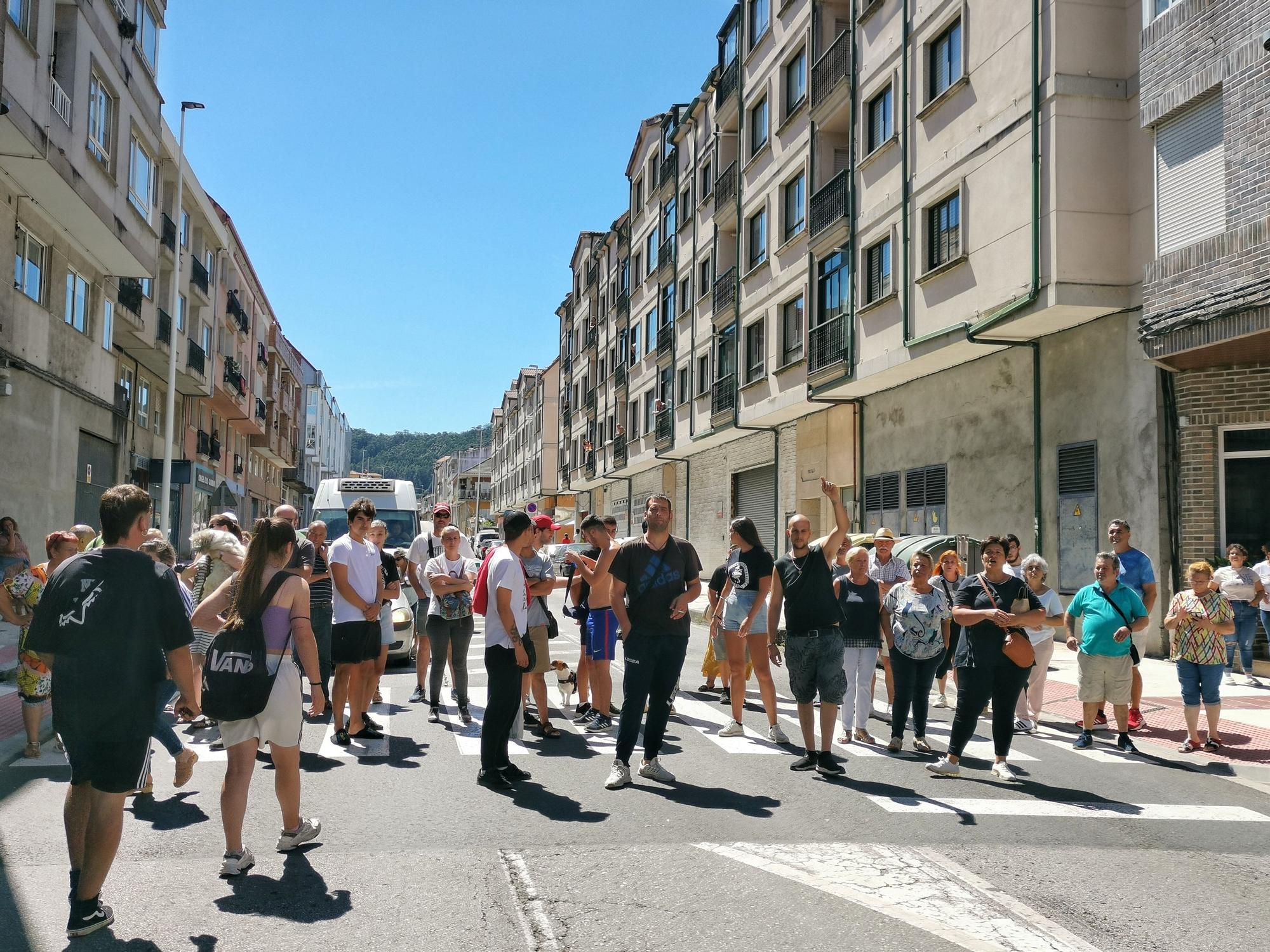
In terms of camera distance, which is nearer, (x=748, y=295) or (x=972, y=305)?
(x=972, y=305)

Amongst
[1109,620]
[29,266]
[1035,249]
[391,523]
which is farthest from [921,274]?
[29,266]

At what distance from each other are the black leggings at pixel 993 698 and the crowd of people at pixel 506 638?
0.02 metres

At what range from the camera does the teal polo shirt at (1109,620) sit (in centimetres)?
872

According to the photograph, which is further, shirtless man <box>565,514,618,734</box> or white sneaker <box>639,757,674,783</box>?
shirtless man <box>565,514,618,734</box>

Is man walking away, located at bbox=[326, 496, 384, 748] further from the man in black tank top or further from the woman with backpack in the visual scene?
the man in black tank top

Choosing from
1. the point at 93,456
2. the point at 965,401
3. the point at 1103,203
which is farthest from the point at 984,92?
the point at 93,456

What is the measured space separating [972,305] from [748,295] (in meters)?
11.7

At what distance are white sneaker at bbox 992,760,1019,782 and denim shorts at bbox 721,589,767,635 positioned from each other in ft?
7.58

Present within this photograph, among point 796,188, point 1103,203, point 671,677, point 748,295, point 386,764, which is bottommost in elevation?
point 386,764

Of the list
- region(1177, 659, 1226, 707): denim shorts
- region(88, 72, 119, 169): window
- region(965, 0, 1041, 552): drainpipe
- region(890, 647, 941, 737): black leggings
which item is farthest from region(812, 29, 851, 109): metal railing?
region(890, 647, 941, 737): black leggings

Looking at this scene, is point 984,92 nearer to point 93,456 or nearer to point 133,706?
point 133,706

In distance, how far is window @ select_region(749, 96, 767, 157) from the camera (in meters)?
27.3

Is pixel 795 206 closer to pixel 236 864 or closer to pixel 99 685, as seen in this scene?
pixel 236 864

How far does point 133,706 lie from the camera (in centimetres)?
439
